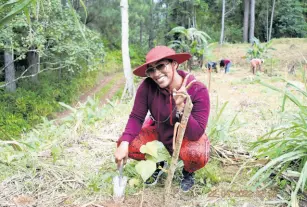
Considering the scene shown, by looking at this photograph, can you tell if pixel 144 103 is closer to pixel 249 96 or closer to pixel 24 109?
pixel 249 96

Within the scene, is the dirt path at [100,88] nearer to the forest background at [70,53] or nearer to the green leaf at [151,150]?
the forest background at [70,53]

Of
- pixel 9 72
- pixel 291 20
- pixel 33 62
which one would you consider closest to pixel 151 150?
pixel 9 72

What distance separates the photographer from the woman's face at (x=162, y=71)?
179 cm

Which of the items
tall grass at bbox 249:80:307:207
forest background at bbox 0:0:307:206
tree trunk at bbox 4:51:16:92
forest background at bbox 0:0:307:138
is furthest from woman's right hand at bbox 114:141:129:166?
tree trunk at bbox 4:51:16:92

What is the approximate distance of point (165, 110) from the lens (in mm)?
1954

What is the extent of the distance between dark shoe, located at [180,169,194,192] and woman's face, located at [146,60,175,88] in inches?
25.4

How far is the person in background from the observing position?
5.91ft

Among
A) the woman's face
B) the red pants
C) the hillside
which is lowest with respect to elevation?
the hillside

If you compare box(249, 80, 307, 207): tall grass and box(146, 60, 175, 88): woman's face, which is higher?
box(146, 60, 175, 88): woman's face

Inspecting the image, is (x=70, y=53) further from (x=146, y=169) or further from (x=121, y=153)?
(x=146, y=169)

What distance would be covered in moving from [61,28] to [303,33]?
1892 centimetres

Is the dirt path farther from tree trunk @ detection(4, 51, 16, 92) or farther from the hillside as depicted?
the hillside

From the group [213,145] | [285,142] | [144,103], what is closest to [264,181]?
[285,142]

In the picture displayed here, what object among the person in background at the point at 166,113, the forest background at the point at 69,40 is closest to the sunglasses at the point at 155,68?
the person in background at the point at 166,113
